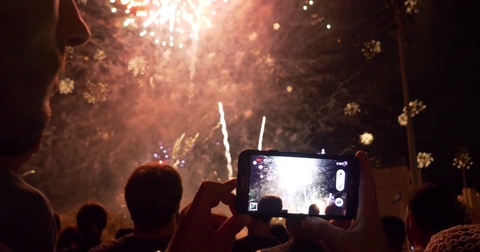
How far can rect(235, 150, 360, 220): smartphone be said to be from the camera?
1.82 metres

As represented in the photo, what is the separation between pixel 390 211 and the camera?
784 inches

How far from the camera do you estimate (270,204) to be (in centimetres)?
185

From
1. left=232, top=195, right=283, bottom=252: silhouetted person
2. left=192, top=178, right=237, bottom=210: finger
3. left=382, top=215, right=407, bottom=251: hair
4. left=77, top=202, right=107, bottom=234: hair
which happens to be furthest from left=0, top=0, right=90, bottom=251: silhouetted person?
left=382, top=215, right=407, bottom=251: hair

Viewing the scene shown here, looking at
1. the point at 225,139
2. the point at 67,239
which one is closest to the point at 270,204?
the point at 67,239

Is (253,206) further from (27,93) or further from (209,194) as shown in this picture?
(27,93)

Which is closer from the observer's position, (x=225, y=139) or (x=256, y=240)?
(x=256, y=240)

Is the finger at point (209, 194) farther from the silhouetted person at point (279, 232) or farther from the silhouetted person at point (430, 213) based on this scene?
the silhouetted person at point (279, 232)

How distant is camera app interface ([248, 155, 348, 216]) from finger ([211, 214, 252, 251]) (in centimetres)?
28

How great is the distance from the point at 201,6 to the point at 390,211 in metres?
12.1

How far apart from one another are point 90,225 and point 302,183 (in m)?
2.69

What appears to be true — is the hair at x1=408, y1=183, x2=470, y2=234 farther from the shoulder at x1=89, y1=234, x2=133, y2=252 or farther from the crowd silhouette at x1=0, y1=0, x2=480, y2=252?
the shoulder at x1=89, y1=234, x2=133, y2=252

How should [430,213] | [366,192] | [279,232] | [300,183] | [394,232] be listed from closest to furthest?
[366,192]
[300,183]
[430,213]
[394,232]
[279,232]

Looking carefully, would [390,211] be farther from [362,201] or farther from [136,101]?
[362,201]

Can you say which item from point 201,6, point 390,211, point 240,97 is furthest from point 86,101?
point 390,211
